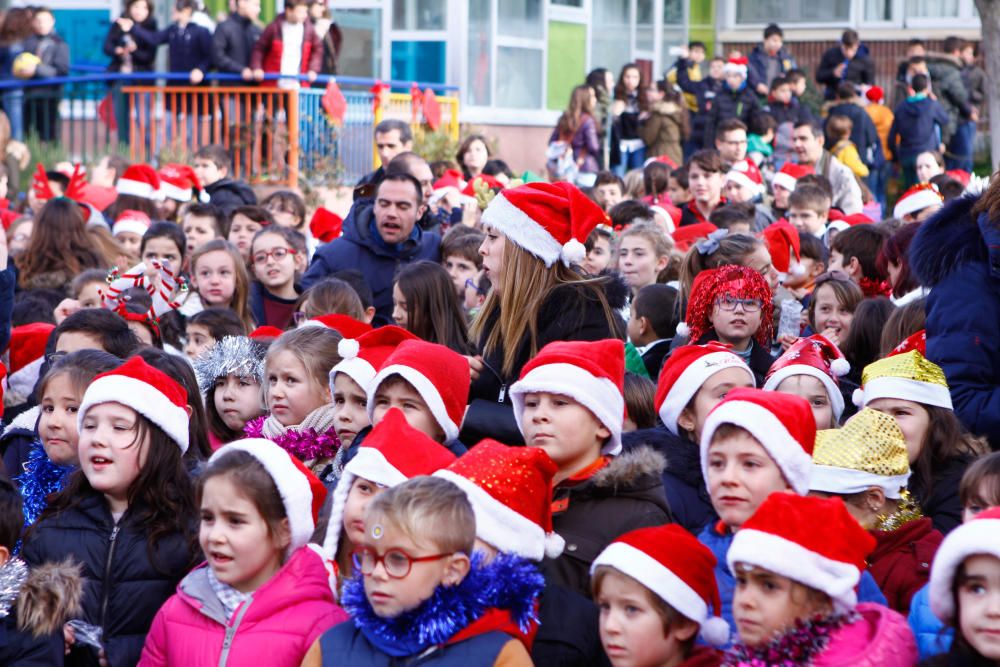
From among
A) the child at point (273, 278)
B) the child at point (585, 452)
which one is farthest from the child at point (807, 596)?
the child at point (273, 278)

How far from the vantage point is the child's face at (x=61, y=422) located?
527cm

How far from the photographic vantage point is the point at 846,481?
443 centimetres

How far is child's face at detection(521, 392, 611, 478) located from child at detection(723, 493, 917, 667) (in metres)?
0.95

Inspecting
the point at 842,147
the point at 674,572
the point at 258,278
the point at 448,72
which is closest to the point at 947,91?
the point at 842,147

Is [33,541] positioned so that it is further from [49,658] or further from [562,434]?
[562,434]

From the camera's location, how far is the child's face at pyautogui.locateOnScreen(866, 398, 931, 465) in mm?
4891

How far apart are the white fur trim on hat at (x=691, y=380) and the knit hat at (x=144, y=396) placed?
5.71ft

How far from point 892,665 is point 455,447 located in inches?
84.5

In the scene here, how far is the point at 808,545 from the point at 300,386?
2765mm

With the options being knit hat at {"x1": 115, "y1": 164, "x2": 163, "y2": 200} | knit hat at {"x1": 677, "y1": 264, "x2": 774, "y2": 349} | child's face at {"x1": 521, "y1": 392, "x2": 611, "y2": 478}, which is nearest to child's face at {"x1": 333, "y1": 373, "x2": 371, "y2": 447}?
child's face at {"x1": 521, "y1": 392, "x2": 611, "y2": 478}

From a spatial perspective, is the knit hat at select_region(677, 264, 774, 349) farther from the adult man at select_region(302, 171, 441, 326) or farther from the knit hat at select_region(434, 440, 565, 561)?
the adult man at select_region(302, 171, 441, 326)

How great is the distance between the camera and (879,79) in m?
26.9

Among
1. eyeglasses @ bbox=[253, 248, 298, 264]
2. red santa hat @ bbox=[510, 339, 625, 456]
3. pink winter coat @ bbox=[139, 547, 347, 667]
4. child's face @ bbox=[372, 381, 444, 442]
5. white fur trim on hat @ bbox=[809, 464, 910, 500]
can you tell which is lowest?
pink winter coat @ bbox=[139, 547, 347, 667]

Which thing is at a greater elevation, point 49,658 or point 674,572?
point 674,572
